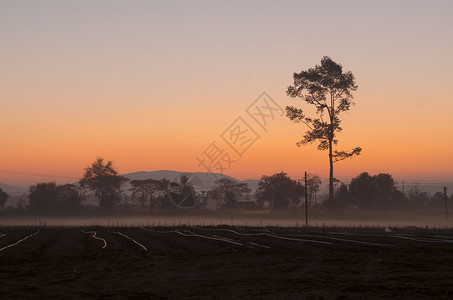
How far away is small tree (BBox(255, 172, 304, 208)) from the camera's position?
365 feet

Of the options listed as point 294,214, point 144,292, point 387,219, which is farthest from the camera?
point 294,214

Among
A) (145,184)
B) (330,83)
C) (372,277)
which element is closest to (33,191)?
(145,184)

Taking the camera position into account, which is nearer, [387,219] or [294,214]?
[387,219]

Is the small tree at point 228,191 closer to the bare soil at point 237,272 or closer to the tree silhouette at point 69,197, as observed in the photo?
→ the tree silhouette at point 69,197

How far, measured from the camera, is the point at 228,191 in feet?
398

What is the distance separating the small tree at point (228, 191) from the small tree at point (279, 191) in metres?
7.34

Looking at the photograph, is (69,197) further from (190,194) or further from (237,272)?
(237,272)

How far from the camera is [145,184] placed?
115125 millimetres

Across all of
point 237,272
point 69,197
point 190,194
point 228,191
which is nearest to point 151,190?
point 190,194

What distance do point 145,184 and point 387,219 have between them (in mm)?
57805

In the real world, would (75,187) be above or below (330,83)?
below

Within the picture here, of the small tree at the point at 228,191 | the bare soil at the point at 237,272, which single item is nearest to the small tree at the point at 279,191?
the small tree at the point at 228,191

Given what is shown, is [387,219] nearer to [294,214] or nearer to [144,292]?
[294,214]

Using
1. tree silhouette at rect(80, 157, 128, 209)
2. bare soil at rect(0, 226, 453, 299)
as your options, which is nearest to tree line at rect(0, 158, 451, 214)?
tree silhouette at rect(80, 157, 128, 209)
